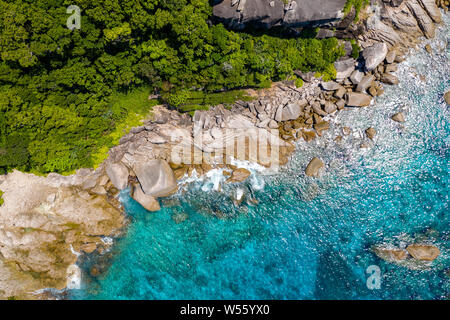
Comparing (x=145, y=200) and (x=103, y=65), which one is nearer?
(x=103, y=65)

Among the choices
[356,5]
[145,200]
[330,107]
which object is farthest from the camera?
[330,107]

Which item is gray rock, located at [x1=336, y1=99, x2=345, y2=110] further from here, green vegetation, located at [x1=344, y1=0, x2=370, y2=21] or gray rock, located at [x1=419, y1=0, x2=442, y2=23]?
gray rock, located at [x1=419, y1=0, x2=442, y2=23]

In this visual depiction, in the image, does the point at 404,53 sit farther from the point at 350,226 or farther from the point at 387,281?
the point at 387,281

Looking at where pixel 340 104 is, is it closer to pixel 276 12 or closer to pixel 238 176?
pixel 276 12

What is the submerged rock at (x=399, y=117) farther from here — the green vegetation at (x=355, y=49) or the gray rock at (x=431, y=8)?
the gray rock at (x=431, y=8)

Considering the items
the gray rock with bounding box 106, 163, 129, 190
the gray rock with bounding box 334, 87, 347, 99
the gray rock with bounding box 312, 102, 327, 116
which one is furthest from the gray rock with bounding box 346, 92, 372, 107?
the gray rock with bounding box 106, 163, 129, 190

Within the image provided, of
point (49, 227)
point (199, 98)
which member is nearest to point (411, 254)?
point (199, 98)

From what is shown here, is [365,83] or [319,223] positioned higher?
[365,83]
